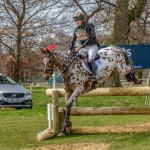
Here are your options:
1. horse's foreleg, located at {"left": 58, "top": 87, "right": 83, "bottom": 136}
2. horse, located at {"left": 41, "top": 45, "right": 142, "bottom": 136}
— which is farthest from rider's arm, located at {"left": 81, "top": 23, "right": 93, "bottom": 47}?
horse's foreleg, located at {"left": 58, "top": 87, "right": 83, "bottom": 136}

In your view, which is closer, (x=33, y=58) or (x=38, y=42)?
(x=38, y=42)

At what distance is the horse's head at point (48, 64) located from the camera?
912 centimetres

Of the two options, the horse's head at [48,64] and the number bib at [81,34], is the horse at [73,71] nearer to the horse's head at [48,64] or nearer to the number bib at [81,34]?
the horse's head at [48,64]

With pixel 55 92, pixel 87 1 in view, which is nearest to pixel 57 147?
pixel 55 92

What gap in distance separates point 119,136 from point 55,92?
194 centimetres

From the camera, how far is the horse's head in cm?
912

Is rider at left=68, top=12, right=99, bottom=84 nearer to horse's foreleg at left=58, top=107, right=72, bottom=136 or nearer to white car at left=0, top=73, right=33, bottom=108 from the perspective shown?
horse's foreleg at left=58, top=107, right=72, bottom=136

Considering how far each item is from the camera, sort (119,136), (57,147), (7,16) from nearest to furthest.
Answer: (57,147) → (119,136) → (7,16)

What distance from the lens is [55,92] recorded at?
9984mm

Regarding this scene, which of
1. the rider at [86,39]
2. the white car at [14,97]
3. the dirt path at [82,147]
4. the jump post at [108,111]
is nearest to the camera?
the dirt path at [82,147]

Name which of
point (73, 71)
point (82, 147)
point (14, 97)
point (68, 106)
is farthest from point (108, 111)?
point (14, 97)

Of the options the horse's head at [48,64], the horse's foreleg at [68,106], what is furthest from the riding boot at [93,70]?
the horse's head at [48,64]

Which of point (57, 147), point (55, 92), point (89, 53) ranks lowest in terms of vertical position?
point (57, 147)

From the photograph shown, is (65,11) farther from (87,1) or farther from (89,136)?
(89,136)
